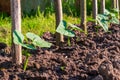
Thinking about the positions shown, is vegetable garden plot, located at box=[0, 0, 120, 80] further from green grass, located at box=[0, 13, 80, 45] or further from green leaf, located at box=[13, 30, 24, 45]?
green grass, located at box=[0, 13, 80, 45]

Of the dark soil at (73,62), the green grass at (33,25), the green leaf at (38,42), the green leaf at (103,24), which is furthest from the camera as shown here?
the green grass at (33,25)

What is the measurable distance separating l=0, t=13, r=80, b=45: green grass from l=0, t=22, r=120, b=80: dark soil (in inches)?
25.8

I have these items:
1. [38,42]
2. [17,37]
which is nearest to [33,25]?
[38,42]

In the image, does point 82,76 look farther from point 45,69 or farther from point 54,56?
point 54,56

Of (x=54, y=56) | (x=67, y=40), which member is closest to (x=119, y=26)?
(x=67, y=40)

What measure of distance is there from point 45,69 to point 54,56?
15.3 inches

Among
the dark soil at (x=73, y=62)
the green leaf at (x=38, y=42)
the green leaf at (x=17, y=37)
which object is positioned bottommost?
the dark soil at (x=73, y=62)

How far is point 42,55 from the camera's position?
3404 millimetres

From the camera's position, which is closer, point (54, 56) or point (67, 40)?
point (54, 56)

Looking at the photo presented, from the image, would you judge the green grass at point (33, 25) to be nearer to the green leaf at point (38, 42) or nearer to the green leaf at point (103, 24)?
the green leaf at point (103, 24)

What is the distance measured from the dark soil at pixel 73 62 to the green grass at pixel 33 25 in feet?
2.15

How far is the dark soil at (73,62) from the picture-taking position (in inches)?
112

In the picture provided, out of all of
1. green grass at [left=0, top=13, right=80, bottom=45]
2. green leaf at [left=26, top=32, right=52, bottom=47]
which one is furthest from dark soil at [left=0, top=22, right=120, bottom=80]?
green grass at [left=0, top=13, right=80, bottom=45]

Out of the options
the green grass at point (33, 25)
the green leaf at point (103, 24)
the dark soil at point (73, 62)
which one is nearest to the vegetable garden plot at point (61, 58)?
the dark soil at point (73, 62)
